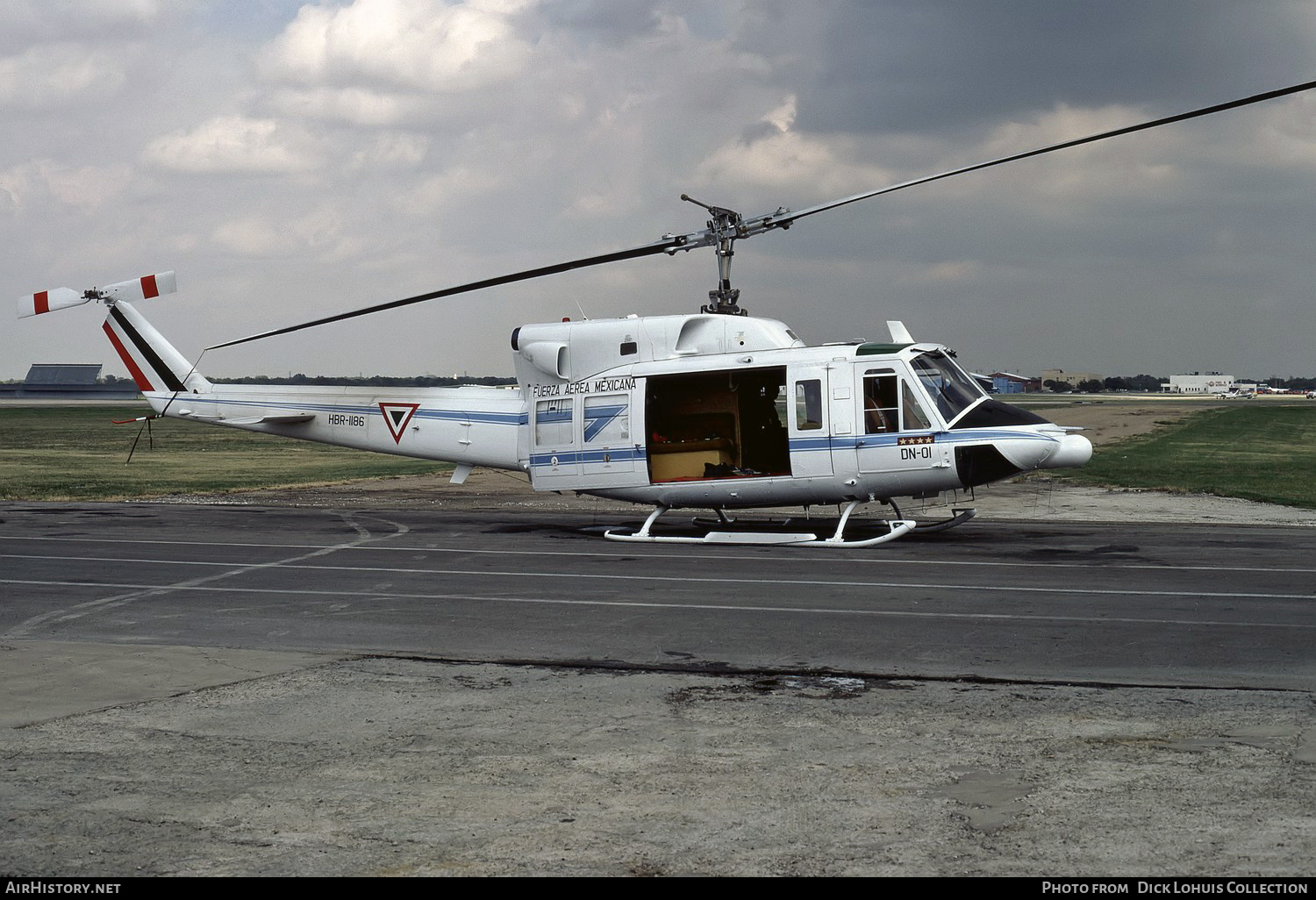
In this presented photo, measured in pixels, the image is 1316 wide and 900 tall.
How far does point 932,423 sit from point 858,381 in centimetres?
115

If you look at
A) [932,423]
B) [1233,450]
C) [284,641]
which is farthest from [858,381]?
[1233,450]

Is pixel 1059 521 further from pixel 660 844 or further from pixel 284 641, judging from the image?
pixel 660 844

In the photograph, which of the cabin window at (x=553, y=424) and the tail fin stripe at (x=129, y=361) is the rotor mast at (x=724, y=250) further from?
the tail fin stripe at (x=129, y=361)

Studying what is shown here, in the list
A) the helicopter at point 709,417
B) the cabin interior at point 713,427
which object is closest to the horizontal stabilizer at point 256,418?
the helicopter at point 709,417

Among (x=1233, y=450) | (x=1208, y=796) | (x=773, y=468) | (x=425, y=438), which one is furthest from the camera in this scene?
(x=1233, y=450)

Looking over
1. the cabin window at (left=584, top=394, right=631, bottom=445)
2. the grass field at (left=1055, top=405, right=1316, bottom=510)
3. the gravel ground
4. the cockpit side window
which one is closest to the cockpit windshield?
the cockpit side window

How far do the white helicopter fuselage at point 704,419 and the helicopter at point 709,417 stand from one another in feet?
0.09

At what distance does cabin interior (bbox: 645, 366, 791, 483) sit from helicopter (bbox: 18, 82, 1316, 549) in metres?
0.03

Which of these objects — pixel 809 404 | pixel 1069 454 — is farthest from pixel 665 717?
pixel 1069 454

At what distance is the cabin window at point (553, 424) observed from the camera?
1783 cm

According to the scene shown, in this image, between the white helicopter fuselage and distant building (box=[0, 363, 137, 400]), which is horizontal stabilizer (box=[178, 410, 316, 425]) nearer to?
the white helicopter fuselage

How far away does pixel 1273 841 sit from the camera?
5188mm

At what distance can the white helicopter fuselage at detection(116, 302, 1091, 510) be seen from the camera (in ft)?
52.5

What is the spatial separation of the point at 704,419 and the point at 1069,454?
5.40 meters
